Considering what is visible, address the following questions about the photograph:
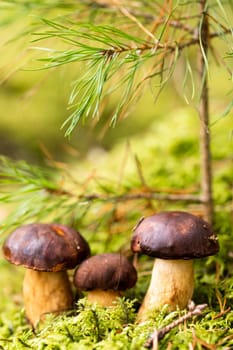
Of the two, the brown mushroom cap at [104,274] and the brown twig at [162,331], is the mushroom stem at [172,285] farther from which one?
the brown twig at [162,331]

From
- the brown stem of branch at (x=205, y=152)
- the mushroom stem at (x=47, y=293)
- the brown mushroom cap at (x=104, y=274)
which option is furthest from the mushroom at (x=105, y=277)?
the brown stem of branch at (x=205, y=152)

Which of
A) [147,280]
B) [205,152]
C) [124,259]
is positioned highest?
[205,152]

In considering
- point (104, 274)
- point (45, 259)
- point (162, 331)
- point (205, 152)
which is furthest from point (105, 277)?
point (205, 152)

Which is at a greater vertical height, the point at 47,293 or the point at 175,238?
the point at 175,238

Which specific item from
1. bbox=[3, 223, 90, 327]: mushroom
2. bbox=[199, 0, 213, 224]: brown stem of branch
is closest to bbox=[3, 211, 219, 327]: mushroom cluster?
bbox=[3, 223, 90, 327]: mushroom

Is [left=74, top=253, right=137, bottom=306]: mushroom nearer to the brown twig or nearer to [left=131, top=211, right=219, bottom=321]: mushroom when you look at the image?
[left=131, top=211, right=219, bottom=321]: mushroom

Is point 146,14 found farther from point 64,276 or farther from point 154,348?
point 154,348

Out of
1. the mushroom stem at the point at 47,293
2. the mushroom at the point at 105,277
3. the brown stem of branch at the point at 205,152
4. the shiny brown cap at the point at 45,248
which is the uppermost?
the brown stem of branch at the point at 205,152

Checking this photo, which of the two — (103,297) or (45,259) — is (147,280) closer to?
(103,297)

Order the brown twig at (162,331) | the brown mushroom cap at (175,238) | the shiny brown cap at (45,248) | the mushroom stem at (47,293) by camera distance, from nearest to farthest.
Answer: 1. the brown twig at (162,331)
2. the brown mushroom cap at (175,238)
3. the shiny brown cap at (45,248)
4. the mushroom stem at (47,293)
